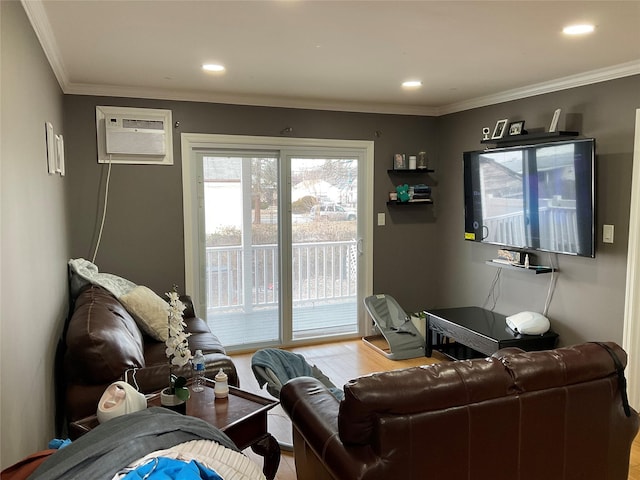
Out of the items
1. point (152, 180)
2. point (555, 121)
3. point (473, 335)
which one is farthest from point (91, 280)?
point (555, 121)

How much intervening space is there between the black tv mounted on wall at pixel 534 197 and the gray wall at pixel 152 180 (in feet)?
3.46

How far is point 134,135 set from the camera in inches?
167

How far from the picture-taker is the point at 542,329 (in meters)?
3.96

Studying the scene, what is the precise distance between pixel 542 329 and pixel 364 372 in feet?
4.96

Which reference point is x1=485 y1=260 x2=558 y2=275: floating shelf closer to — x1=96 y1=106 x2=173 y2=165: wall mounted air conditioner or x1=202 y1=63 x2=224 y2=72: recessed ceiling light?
x1=202 y1=63 x2=224 y2=72: recessed ceiling light

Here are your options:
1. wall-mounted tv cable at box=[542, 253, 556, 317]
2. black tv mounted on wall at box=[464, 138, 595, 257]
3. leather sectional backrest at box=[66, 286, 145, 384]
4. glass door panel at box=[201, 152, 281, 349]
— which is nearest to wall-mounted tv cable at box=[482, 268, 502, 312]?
black tv mounted on wall at box=[464, 138, 595, 257]

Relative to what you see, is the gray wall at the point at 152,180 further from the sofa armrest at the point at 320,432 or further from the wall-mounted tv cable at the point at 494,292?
the sofa armrest at the point at 320,432

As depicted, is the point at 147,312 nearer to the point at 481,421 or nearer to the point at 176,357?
the point at 176,357

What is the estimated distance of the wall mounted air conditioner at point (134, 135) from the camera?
13.6 ft

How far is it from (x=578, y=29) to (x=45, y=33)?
2.83 m

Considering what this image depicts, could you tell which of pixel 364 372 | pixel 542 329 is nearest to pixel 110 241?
pixel 364 372

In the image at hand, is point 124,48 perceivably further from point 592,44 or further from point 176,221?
point 592,44

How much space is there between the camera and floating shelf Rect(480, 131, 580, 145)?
3773mm

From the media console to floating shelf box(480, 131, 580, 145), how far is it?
1.58 metres
